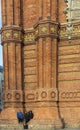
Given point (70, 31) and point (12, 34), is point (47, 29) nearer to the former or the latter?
point (70, 31)

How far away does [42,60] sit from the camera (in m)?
23.4

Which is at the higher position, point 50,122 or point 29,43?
point 29,43

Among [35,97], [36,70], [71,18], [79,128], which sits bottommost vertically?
[79,128]

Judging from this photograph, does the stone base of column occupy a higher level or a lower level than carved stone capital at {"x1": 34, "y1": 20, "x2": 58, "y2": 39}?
lower

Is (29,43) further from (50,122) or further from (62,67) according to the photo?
(50,122)

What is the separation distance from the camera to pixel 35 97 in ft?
77.6

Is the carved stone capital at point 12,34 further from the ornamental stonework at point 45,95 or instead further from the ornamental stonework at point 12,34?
the ornamental stonework at point 45,95

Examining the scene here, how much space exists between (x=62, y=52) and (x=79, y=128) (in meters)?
4.61

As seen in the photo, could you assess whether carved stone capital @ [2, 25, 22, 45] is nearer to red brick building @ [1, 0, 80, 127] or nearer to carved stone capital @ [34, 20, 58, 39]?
red brick building @ [1, 0, 80, 127]

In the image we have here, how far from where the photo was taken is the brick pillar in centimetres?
2386

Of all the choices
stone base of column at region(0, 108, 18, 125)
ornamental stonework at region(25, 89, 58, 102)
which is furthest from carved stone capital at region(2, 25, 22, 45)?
stone base of column at region(0, 108, 18, 125)

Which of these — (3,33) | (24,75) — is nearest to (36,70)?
(24,75)

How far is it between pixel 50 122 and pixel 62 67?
344 cm

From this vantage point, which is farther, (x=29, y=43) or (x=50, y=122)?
(x=29, y=43)
